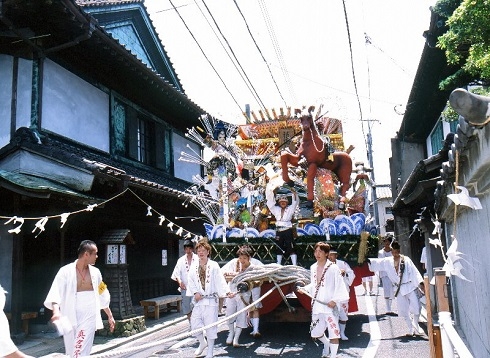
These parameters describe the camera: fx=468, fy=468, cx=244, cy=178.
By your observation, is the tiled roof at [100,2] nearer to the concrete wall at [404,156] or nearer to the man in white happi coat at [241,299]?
the man in white happi coat at [241,299]

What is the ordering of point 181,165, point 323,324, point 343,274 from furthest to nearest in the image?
point 181,165 < point 343,274 < point 323,324

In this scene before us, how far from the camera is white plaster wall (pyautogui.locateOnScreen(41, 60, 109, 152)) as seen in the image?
11.2 metres

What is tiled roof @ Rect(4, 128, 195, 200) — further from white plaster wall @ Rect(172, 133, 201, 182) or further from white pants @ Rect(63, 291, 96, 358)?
white plaster wall @ Rect(172, 133, 201, 182)

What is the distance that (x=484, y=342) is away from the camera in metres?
5.02

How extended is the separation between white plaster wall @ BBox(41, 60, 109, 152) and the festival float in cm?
369

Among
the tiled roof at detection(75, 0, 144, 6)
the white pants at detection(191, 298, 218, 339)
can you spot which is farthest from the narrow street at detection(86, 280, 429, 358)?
the tiled roof at detection(75, 0, 144, 6)

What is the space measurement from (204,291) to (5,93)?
279 inches

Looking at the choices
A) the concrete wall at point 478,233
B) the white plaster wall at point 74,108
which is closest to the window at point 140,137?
the white plaster wall at point 74,108

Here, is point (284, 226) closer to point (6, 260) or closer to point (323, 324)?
point (323, 324)

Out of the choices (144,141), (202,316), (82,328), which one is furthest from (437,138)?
(82,328)

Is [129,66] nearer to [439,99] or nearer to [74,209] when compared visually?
[74,209]

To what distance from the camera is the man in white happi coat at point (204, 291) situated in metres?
7.62

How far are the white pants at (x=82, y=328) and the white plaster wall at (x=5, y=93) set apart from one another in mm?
6257

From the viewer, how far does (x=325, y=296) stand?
7.25 meters
